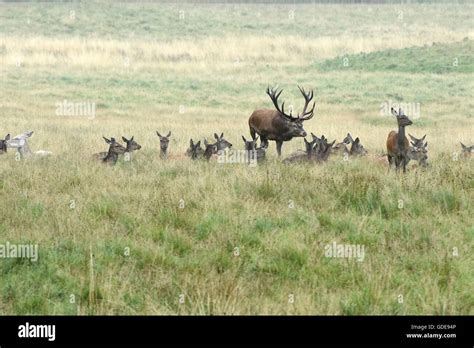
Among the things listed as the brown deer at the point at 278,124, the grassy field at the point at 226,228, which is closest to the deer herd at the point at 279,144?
the brown deer at the point at 278,124

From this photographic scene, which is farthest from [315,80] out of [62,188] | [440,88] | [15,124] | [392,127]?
[62,188]

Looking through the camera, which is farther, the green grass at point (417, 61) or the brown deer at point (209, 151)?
the green grass at point (417, 61)

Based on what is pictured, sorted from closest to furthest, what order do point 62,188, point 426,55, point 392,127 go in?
1. point 62,188
2. point 392,127
3. point 426,55

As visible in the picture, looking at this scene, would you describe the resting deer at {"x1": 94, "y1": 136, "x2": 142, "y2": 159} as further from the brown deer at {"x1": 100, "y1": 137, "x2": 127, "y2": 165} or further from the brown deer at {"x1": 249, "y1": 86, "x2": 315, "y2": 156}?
the brown deer at {"x1": 249, "y1": 86, "x2": 315, "y2": 156}

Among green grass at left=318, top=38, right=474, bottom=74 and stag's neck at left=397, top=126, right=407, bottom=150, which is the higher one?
green grass at left=318, top=38, right=474, bottom=74

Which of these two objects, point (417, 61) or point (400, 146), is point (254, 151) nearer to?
point (400, 146)

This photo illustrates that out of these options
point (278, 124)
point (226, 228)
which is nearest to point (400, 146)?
point (278, 124)

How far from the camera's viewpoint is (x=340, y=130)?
1841 cm

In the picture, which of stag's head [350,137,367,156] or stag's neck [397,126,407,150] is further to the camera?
stag's head [350,137,367,156]

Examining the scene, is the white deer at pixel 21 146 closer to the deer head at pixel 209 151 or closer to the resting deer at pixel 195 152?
the resting deer at pixel 195 152

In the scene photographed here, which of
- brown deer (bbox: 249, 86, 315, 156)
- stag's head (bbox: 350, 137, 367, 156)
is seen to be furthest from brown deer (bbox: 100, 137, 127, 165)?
stag's head (bbox: 350, 137, 367, 156)

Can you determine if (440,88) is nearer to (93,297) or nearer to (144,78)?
(144,78)
